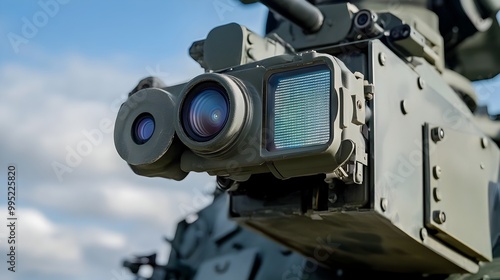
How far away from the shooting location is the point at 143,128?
386 cm

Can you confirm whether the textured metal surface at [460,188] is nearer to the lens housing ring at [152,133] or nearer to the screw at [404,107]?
the screw at [404,107]

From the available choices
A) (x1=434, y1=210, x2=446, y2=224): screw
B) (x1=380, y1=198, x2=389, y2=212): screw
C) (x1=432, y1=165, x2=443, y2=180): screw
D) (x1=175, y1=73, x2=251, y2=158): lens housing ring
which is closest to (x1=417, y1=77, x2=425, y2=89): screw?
(x1=432, y1=165, x2=443, y2=180): screw

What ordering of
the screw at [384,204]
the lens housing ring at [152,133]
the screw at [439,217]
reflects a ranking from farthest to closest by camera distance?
1. the screw at [439,217]
2. the screw at [384,204]
3. the lens housing ring at [152,133]

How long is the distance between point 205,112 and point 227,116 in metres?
0.13

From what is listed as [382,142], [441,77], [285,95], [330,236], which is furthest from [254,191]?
[441,77]

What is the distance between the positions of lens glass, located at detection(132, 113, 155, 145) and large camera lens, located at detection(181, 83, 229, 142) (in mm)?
257

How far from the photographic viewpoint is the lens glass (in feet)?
12.6

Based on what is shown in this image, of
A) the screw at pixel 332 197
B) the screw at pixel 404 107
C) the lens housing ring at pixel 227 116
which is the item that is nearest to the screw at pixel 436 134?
the screw at pixel 404 107

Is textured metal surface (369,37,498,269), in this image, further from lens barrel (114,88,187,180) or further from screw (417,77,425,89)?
lens barrel (114,88,187,180)

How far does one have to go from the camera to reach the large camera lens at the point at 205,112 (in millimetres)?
3566

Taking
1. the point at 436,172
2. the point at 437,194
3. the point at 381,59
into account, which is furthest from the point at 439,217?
the point at 381,59

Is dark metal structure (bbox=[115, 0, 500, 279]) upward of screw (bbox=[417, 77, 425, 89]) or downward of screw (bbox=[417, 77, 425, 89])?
downward

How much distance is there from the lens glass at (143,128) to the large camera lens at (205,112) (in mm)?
257

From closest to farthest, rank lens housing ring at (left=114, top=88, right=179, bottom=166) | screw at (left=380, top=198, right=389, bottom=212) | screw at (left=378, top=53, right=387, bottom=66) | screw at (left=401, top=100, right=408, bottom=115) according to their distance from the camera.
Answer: lens housing ring at (left=114, top=88, right=179, bottom=166), screw at (left=380, top=198, right=389, bottom=212), screw at (left=378, top=53, right=387, bottom=66), screw at (left=401, top=100, right=408, bottom=115)
